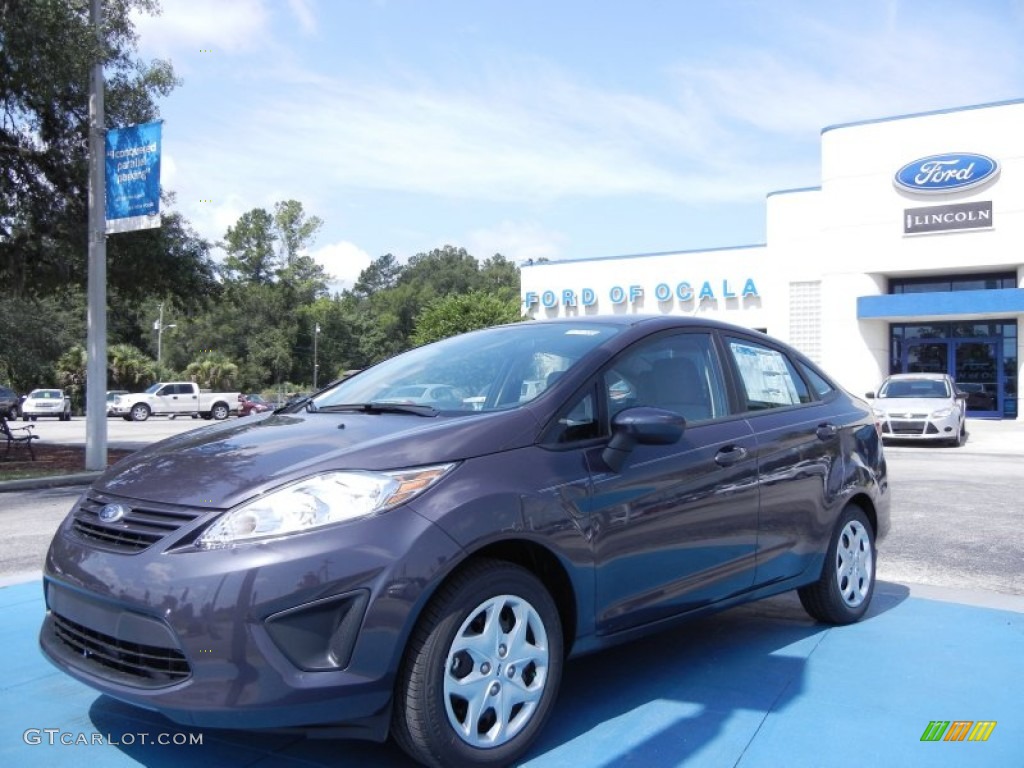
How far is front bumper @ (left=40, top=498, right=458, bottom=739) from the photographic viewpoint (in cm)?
267

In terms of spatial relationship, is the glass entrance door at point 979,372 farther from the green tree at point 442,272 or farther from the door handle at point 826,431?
the green tree at point 442,272

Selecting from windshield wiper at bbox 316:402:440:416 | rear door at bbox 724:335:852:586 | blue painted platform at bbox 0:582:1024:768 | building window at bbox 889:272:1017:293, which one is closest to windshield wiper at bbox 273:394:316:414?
windshield wiper at bbox 316:402:440:416

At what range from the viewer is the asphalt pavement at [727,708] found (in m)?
3.28

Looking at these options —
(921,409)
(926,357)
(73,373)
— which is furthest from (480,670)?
(73,373)

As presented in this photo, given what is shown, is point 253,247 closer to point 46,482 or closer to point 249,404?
point 249,404

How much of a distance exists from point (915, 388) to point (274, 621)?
64.0ft

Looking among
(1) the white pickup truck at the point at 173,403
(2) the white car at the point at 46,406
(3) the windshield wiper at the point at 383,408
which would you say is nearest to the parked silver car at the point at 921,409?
(3) the windshield wiper at the point at 383,408

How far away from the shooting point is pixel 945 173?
29.4 m

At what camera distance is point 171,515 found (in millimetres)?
2945

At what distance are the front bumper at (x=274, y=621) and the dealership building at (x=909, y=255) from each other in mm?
27761

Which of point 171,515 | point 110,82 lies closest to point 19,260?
point 110,82

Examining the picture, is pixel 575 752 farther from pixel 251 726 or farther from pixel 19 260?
pixel 19 260

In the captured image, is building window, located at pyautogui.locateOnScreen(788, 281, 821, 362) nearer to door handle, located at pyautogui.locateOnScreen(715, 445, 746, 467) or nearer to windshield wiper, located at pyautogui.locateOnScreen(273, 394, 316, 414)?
door handle, located at pyautogui.locateOnScreen(715, 445, 746, 467)

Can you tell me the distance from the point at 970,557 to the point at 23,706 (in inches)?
248
